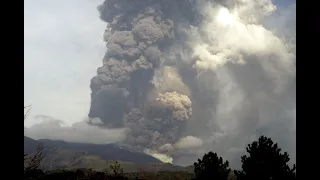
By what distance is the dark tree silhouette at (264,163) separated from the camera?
2695cm

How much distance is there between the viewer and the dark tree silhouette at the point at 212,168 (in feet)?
95.5

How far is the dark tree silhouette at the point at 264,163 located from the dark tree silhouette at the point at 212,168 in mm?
1776

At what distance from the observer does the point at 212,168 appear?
95.6 ft

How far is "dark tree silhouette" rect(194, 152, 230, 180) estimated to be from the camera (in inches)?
1146

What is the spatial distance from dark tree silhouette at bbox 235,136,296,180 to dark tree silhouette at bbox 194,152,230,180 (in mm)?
1776

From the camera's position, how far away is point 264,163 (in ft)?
89.7

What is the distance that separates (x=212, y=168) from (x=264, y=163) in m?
3.71

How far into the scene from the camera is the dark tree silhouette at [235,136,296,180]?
26953mm
